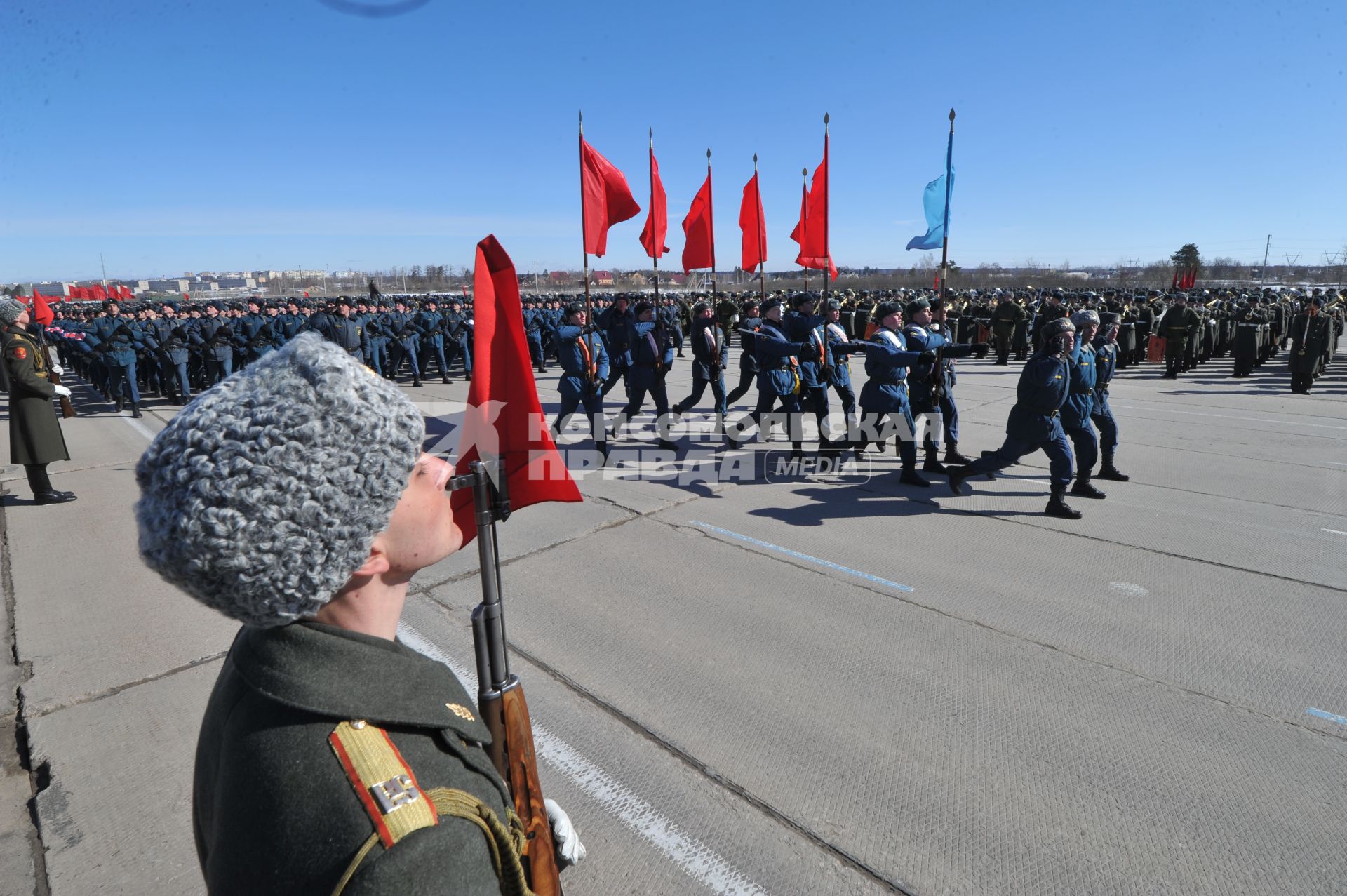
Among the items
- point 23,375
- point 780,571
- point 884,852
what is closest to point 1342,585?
point 780,571

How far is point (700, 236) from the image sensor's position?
12531 mm

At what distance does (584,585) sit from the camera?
4871 mm

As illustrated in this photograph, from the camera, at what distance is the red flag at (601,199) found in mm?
7430

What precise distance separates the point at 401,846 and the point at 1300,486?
8.89m

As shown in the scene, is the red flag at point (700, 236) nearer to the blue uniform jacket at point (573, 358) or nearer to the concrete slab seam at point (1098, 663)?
the blue uniform jacket at point (573, 358)

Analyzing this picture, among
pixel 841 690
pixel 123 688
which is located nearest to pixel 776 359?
pixel 841 690

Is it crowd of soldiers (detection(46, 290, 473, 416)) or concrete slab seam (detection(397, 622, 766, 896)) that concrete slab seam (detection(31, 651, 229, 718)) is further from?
crowd of soldiers (detection(46, 290, 473, 416))

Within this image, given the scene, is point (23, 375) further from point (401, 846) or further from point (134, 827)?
point (401, 846)

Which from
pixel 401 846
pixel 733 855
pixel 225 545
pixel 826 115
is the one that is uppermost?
pixel 826 115

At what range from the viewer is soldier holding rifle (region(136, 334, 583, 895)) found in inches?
34.2

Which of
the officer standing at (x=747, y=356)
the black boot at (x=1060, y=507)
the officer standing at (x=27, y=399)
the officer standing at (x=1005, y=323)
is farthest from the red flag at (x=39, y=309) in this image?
the officer standing at (x=1005, y=323)

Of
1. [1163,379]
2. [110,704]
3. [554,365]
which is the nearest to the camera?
[110,704]

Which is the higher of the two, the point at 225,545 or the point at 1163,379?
the point at 225,545

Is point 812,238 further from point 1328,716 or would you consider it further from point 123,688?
point 123,688
